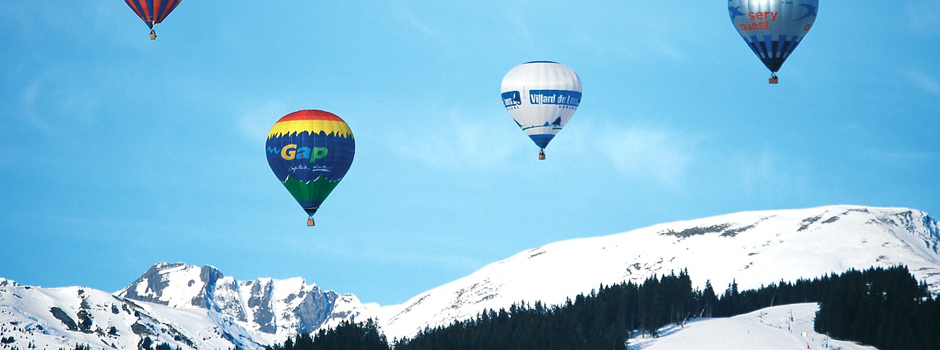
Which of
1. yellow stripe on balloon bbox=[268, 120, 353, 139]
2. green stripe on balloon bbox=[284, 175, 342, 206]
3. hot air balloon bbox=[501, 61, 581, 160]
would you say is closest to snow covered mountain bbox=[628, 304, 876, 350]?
hot air balloon bbox=[501, 61, 581, 160]

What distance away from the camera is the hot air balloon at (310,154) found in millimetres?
97625

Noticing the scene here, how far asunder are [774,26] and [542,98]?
22838 mm

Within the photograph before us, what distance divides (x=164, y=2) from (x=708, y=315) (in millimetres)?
108820

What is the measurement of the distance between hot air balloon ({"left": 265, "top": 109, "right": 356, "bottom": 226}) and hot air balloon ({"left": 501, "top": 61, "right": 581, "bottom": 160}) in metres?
15.5

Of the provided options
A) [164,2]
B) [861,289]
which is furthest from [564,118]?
[861,289]

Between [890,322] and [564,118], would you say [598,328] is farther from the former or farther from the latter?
[564,118]

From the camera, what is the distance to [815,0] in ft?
308

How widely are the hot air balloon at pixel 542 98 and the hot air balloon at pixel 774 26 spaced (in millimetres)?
19760

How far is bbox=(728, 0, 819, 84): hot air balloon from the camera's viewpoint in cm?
9156

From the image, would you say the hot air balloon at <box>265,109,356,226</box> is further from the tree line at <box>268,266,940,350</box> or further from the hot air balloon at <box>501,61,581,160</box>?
the tree line at <box>268,266,940,350</box>

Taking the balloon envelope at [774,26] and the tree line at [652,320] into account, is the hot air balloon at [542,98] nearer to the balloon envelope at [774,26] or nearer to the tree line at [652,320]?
the balloon envelope at [774,26]

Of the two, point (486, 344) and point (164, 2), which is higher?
point (164, 2)

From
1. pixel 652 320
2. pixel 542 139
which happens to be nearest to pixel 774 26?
pixel 542 139

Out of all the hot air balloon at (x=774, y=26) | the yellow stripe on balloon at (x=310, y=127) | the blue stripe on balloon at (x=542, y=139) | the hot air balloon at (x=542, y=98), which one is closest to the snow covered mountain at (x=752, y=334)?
the hot air balloon at (x=542, y=98)
